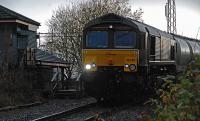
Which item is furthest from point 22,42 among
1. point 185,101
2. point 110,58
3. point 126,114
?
point 185,101

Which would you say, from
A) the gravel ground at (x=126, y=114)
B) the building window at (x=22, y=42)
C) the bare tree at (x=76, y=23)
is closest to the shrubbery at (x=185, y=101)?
the gravel ground at (x=126, y=114)

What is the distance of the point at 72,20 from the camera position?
173 ft

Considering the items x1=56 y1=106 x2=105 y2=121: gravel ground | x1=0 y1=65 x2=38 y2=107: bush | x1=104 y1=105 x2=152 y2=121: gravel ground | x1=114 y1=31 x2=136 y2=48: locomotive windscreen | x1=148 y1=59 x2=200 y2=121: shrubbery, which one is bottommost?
x1=56 y1=106 x2=105 y2=121: gravel ground

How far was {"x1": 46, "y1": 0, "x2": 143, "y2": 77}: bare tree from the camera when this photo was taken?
50.2m

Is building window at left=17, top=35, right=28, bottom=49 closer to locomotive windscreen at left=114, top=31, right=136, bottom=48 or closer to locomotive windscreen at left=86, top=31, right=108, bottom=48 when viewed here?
locomotive windscreen at left=86, top=31, right=108, bottom=48

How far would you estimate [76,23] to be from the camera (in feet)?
169

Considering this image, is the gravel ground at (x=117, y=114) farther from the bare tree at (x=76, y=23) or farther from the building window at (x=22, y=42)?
the bare tree at (x=76, y=23)

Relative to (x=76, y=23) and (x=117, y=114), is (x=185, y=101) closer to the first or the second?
(x=117, y=114)

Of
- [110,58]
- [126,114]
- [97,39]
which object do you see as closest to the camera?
[126,114]

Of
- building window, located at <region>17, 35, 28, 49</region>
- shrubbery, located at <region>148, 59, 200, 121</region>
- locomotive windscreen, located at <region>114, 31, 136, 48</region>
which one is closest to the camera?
shrubbery, located at <region>148, 59, 200, 121</region>

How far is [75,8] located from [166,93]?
49568 mm

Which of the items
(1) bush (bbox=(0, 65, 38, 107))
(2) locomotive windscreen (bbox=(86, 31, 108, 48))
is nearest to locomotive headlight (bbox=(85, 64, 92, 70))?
(2) locomotive windscreen (bbox=(86, 31, 108, 48))

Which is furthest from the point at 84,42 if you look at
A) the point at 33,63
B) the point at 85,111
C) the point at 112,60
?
the point at 33,63

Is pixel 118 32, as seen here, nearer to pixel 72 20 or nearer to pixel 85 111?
pixel 85 111
